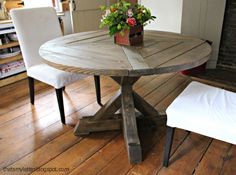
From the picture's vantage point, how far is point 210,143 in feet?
5.72

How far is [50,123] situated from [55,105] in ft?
1.08

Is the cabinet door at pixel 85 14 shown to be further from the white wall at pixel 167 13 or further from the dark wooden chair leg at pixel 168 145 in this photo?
the dark wooden chair leg at pixel 168 145

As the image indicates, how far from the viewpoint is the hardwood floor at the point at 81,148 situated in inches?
58.6

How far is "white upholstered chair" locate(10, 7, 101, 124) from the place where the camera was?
187 centimetres

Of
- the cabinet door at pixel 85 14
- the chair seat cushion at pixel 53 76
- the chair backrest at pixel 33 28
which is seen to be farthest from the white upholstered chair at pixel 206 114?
the cabinet door at pixel 85 14

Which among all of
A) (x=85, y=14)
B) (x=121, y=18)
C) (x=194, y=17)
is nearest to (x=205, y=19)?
(x=194, y=17)

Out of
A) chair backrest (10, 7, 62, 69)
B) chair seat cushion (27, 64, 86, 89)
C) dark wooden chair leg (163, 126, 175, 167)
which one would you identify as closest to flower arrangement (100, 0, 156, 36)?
chair seat cushion (27, 64, 86, 89)

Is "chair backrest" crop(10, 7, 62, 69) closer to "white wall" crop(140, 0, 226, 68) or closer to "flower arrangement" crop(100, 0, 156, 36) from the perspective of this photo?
"flower arrangement" crop(100, 0, 156, 36)

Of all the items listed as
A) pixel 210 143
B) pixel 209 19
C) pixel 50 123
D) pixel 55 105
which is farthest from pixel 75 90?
pixel 209 19

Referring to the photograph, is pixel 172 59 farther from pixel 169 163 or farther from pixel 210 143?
pixel 210 143

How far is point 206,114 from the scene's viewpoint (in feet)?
3.98

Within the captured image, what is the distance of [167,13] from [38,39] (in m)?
1.78

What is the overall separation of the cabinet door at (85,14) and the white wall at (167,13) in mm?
852

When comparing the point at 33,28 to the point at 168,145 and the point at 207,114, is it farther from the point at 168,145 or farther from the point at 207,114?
the point at 207,114
